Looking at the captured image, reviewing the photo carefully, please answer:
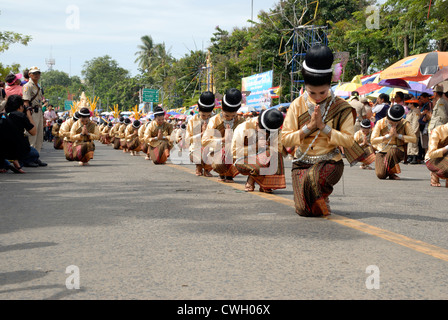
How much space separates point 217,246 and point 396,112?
25.7ft

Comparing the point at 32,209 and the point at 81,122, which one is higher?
the point at 81,122

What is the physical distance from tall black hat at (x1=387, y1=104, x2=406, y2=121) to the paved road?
3.02 metres

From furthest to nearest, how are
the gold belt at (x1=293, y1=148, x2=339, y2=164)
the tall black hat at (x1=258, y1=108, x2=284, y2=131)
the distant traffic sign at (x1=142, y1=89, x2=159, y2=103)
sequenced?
the distant traffic sign at (x1=142, y1=89, x2=159, y2=103) < the tall black hat at (x1=258, y1=108, x2=284, y2=131) < the gold belt at (x1=293, y1=148, x2=339, y2=164)

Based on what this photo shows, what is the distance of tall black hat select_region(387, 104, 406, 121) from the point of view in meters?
12.0

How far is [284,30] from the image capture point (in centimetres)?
4325

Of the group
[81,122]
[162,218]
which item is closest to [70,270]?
[162,218]

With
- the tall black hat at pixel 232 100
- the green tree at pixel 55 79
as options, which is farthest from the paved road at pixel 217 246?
the green tree at pixel 55 79

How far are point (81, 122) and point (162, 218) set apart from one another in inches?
398

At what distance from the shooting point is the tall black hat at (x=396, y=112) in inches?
471

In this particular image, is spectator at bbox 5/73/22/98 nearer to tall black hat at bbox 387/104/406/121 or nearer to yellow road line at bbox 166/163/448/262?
tall black hat at bbox 387/104/406/121

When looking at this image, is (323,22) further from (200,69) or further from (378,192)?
(378,192)

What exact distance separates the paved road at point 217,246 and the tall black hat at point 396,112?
3.02 m
